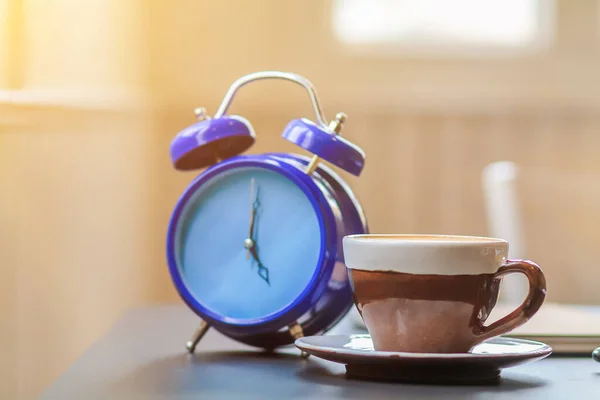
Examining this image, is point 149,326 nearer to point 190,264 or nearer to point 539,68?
point 190,264

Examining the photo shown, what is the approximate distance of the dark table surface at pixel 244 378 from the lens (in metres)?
0.59

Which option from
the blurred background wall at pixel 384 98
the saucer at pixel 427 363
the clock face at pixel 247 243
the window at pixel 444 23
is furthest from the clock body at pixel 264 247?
the window at pixel 444 23

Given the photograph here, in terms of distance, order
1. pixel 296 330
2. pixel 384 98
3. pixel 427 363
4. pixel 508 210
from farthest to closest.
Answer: pixel 384 98 → pixel 508 210 → pixel 296 330 → pixel 427 363

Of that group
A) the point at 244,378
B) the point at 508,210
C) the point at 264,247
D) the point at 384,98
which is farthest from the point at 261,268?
the point at 384,98

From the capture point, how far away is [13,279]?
3.00 ft

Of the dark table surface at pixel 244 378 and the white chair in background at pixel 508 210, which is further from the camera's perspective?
the white chair in background at pixel 508 210

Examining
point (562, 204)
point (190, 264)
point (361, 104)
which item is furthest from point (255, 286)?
point (361, 104)

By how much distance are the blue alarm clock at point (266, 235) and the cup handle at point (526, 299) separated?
0.16 m

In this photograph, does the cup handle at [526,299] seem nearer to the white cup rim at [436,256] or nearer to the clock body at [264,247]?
the white cup rim at [436,256]

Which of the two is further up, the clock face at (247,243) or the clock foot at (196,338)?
the clock face at (247,243)

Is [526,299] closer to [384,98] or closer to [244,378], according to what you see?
[244,378]

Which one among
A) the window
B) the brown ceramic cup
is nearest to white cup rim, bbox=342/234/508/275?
the brown ceramic cup

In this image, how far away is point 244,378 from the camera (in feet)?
2.17

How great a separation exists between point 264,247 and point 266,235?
0.4 inches
